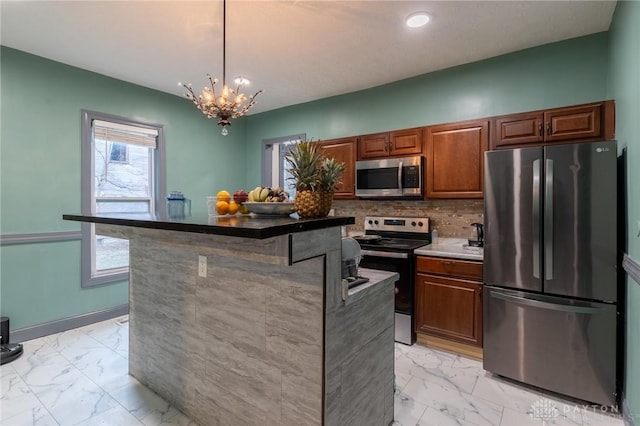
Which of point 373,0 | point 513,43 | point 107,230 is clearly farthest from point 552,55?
point 107,230

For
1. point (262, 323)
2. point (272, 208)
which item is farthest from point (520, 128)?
point (262, 323)

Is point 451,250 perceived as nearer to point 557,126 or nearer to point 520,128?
point 520,128

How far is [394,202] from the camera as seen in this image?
3746mm

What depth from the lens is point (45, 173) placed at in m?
3.12

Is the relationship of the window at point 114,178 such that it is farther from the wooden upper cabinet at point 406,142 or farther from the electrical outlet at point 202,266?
the wooden upper cabinet at point 406,142

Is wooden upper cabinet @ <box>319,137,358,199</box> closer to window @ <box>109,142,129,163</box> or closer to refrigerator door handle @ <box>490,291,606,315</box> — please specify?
refrigerator door handle @ <box>490,291,606,315</box>

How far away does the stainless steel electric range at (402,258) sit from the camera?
2.99m

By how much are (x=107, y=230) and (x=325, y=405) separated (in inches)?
73.0

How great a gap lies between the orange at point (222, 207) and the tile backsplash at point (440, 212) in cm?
228

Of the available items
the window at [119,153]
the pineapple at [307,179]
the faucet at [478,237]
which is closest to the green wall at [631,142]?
the faucet at [478,237]

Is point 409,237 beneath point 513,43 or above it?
beneath

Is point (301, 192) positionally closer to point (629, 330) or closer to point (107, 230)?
point (107, 230)

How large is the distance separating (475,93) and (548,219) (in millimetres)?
1533

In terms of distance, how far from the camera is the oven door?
2975mm
